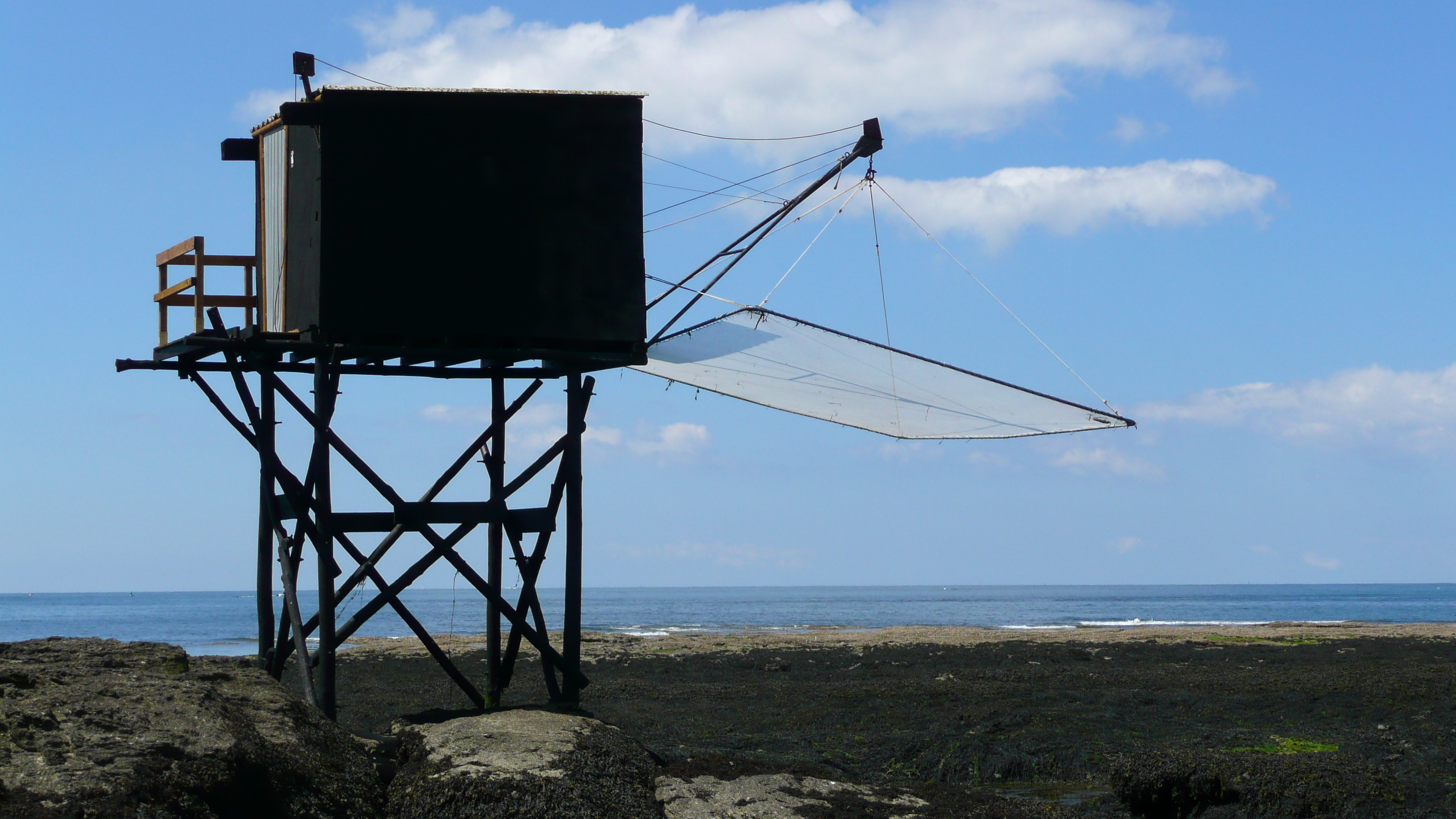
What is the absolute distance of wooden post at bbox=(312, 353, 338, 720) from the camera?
1202 centimetres

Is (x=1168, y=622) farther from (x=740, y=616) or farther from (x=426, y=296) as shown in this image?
(x=426, y=296)

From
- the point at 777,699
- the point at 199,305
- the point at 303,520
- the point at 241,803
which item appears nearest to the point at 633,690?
the point at 777,699

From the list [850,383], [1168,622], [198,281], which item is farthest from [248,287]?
[1168,622]

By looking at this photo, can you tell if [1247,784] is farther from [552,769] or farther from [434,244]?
[434,244]

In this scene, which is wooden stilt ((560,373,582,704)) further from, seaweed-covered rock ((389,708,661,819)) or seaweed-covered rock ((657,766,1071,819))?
seaweed-covered rock ((657,766,1071,819))

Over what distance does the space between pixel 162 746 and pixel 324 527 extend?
388 cm

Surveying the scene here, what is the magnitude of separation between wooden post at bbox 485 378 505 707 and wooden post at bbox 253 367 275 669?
2364 millimetres

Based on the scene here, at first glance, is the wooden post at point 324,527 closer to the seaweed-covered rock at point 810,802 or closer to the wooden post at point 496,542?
the wooden post at point 496,542

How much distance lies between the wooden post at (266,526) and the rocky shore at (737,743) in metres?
1.68

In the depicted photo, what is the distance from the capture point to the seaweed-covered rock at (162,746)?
7.84 metres

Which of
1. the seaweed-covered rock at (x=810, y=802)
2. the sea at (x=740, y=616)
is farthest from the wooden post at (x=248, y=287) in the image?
the sea at (x=740, y=616)

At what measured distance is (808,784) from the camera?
1059 centimetres

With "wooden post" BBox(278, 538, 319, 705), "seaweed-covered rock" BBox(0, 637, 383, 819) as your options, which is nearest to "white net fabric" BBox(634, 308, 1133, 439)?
"wooden post" BBox(278, 538, 319, 705)

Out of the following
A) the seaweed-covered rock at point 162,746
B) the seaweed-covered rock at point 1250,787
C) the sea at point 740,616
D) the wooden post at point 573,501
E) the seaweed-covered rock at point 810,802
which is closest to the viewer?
the seaweed-covered rock at point 162,746
